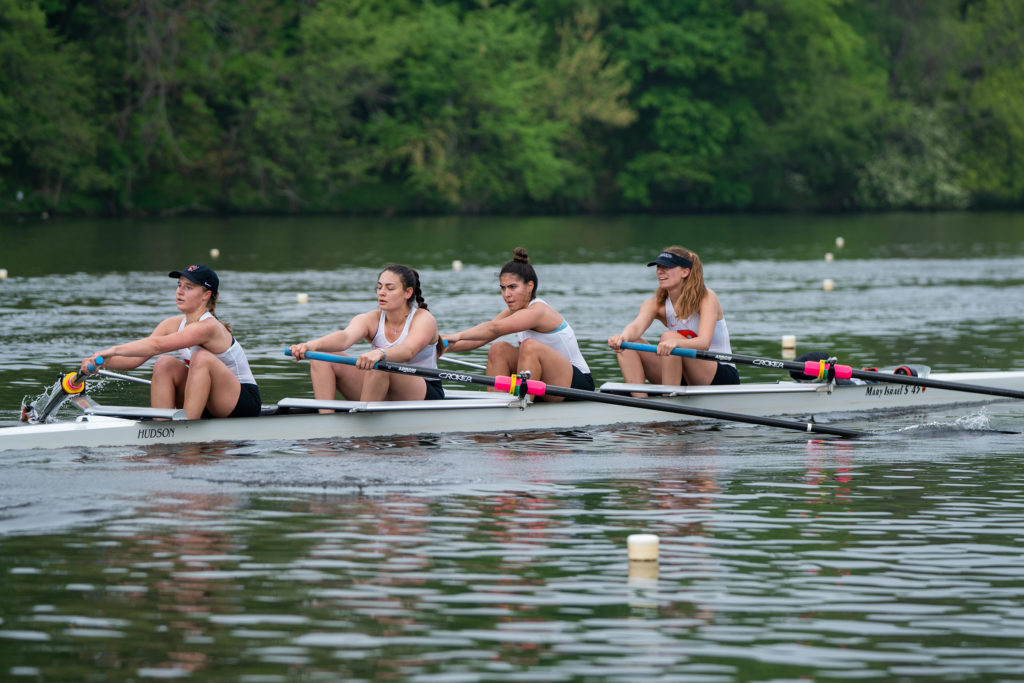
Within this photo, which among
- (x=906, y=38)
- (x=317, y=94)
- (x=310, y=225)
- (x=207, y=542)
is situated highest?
(x=906, y=38)

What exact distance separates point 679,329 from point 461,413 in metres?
2.09

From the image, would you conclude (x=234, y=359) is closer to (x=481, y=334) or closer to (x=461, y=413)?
(x=461, y=413)

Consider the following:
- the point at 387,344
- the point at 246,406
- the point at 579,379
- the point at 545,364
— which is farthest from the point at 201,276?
the point at 579,379

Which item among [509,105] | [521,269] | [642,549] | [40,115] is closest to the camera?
[642,549]


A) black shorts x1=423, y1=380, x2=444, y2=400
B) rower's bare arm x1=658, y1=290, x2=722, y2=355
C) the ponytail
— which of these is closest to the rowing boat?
black shorts x1=423, y1=380, x2=444, y2=400

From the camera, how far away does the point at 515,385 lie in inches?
466

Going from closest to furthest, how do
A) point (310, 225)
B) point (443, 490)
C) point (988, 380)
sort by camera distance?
point (443, 490)
point (988, 380)
point (310, 225)

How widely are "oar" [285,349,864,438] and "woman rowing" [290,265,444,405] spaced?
5.5 inches

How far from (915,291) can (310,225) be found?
26.8 metres

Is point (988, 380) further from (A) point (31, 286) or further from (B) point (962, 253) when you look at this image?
(B) point (962, 253)

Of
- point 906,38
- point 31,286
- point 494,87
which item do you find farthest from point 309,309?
point 906,38

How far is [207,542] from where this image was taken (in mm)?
8344

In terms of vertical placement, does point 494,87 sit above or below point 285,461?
above

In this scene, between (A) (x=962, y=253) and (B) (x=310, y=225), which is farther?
(B) (x=310, y=225)
